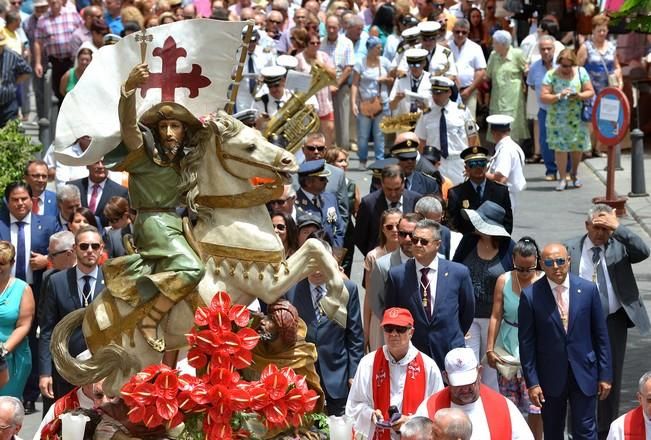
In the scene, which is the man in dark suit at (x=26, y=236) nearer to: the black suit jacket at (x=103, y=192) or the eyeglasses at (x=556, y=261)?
the black suit jacket at (x=103, y=192)

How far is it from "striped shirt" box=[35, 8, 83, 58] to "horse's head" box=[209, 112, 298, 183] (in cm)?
1571

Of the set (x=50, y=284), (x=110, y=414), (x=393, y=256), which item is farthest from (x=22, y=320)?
(x=110, y=414)

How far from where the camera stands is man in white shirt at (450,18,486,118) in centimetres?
2567

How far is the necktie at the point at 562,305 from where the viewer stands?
1424 centimetres

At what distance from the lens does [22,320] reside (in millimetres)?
15391

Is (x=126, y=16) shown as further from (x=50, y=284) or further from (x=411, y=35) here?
(x=50, y=284)

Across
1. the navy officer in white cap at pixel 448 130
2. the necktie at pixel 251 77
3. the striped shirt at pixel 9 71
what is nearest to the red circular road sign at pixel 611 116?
the navy officer in white cap at pixel 448 130

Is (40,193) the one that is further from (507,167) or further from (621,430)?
(621,430)

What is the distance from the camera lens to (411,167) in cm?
1833

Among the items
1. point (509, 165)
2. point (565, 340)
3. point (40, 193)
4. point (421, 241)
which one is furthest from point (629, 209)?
point (421, 241)

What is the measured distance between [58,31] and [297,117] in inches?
554

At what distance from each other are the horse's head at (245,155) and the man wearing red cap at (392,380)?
70.2 inches

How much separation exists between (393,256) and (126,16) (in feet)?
38.7

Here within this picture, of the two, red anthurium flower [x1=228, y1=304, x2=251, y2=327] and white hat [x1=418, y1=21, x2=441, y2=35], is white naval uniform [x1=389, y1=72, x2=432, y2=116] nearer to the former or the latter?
white hat [x1=418, y1=21, x2=441, y2=35]
